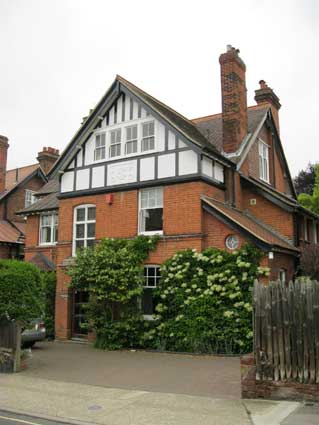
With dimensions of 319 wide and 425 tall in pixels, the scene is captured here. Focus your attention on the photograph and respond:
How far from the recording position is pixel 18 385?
11.0m

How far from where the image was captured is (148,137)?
18.9 meters

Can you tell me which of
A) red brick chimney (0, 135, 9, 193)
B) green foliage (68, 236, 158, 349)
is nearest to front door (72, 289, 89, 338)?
green foliage (68, 236, 158, 349)

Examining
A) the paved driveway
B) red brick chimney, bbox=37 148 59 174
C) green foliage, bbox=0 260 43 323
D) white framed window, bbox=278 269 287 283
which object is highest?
red brick chimney, bbox=37 148 59 174

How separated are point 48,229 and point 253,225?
11.6 m

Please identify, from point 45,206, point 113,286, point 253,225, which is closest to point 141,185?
point 113,286

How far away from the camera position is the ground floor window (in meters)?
17.9

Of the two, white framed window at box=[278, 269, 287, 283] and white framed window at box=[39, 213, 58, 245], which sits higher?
white framed window at box=[39, 213, 58, 245]

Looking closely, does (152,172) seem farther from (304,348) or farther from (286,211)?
(304,348)

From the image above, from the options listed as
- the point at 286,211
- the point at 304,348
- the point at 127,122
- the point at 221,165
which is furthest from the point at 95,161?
the point at 304,348

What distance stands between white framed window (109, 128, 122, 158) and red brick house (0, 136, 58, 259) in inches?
486

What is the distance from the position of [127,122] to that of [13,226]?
1562cm

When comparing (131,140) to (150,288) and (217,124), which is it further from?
(150,288)

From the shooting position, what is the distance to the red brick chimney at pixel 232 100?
20016mm

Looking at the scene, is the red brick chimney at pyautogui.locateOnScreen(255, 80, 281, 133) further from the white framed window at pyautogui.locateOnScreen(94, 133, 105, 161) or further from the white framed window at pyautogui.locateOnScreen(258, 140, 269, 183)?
the white framed window at pyautogui.locateOnScreen(94, 133, 105, 161)
